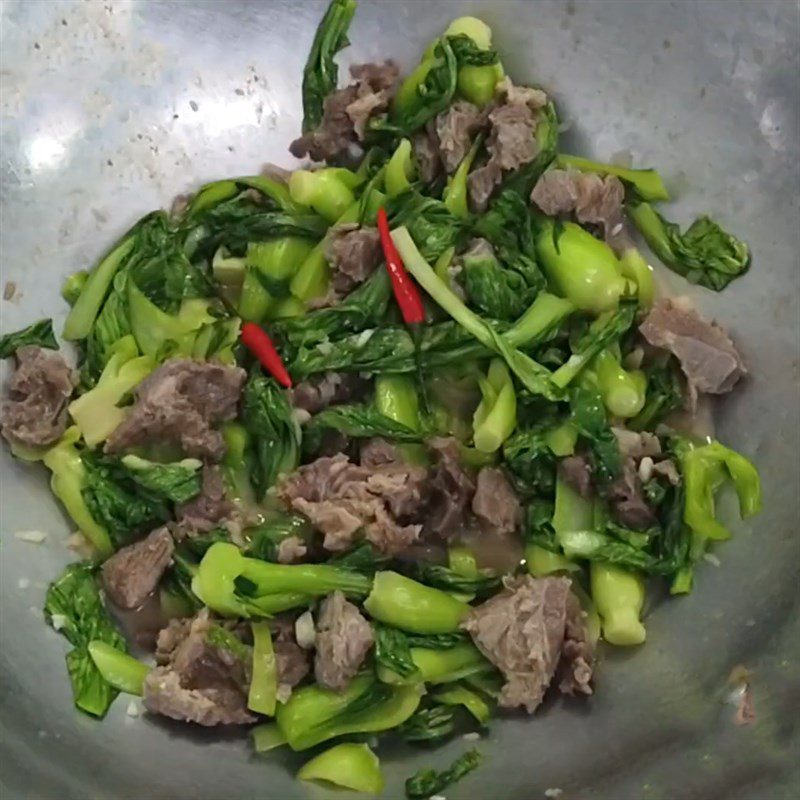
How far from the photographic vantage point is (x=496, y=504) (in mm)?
2611

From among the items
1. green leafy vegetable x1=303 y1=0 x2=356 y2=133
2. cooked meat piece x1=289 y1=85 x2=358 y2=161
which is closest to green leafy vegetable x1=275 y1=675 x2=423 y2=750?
cooked meat piece x1=289 y1=85 x2=358 y2=161

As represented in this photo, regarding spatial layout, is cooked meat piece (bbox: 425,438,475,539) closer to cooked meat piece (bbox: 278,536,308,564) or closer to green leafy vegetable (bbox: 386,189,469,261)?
A: cooked meat piece (bbox: 278,536,308,564)

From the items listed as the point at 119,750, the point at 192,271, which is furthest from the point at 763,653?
the point at 192,271

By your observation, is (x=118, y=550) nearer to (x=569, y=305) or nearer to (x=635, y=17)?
(x=569, y=305)

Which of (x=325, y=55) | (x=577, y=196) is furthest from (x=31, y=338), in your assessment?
(x=577, y=196)

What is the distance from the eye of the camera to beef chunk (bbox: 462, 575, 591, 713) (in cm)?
240

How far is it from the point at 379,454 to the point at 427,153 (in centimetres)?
88

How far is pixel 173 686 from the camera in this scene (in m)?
2.41

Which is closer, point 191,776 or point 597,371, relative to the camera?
point 191,776

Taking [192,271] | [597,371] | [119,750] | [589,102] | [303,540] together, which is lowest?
[119,750]

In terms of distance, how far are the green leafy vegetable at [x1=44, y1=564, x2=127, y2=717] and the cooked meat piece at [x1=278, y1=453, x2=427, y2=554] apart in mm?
531

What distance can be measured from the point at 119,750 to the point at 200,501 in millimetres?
615

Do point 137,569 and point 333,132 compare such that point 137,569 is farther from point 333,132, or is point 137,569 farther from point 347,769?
point 333,132

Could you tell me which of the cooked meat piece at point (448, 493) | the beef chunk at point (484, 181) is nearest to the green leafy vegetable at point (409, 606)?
the cooked meat piece at point (448, 493)
